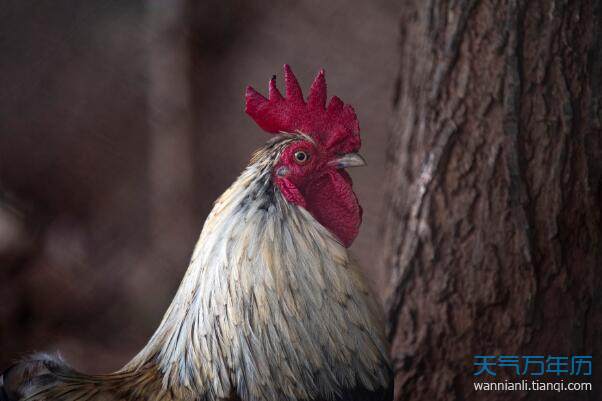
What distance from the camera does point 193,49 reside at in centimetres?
377

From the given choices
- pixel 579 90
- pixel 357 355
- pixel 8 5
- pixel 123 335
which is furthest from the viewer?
pixel 123 335

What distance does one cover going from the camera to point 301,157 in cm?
166

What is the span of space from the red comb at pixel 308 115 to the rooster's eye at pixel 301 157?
8 centimetres

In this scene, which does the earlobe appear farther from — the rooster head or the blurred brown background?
the blurred brown background

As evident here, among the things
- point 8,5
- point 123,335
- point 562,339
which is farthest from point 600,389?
point 8,5

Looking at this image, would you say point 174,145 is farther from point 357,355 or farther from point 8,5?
point 357,355

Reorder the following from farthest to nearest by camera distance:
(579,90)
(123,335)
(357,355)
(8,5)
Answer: (123,335) < (8,5) < (579,90) < (357,355)

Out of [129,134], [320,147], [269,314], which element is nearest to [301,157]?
[320,147]

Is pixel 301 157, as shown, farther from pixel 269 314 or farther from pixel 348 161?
pixel 269 314

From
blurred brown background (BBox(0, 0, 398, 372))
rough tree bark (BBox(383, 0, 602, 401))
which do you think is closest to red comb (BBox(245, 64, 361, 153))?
rough tree bark (BBox(383, 0, 602, 401))

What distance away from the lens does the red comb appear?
1723mm

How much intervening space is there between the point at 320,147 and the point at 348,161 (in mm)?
93

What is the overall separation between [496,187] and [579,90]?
506 millimetres

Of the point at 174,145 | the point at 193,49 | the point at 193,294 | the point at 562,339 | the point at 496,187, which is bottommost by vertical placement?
the point at 562,339
